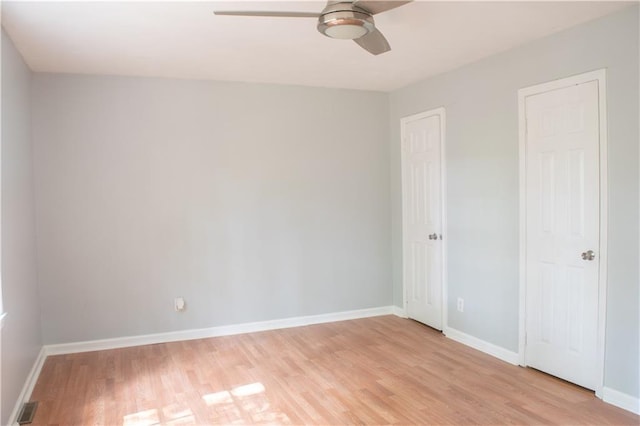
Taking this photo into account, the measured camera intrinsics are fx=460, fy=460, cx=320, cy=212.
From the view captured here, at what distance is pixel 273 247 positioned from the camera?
460cm

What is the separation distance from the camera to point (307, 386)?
10.5ft

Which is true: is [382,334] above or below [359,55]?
below

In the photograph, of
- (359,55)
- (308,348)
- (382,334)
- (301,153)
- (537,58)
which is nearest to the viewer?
(537,58)

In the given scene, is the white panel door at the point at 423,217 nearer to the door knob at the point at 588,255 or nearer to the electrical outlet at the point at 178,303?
Result: the door knob at the point at 588,255

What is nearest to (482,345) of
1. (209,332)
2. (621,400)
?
(621,400)

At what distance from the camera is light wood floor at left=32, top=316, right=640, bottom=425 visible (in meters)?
2.78

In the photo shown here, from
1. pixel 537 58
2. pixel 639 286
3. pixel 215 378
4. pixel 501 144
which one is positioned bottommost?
pixel 215 378

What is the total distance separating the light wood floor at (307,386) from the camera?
2775 millimetres

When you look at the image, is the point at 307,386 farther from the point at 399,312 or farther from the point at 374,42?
the point at 374,42

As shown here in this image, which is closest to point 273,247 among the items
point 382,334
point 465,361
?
point 382,334

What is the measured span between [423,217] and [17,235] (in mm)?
3408

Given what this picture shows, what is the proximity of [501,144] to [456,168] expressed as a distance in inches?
21.2

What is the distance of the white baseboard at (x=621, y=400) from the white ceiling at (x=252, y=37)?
2.33m

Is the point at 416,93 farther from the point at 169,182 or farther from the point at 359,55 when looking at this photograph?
the point at 169,182
